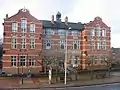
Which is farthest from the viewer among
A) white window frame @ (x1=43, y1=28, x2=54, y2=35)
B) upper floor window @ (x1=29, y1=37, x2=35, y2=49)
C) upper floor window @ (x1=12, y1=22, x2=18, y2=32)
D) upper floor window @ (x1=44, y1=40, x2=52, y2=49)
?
upper floor window @ (x1=44, y1=40, x2=52, y2=49)

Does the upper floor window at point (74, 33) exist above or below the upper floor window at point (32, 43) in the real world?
above

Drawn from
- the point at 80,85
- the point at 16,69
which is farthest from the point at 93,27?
the point at 80,85

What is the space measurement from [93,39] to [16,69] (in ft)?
66.7

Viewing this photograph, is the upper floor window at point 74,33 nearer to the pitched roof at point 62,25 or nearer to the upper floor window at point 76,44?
the pitched roof at point 62,25

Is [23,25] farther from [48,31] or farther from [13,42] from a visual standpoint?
[48,31]

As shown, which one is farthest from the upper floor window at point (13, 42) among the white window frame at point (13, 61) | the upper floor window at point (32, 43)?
the upper floor window at point (32, 43)

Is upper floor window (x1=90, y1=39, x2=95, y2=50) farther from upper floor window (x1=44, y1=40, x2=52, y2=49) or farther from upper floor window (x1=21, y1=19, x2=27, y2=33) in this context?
upper floor window (x1=21, y1=19, x2=27, y2=33)

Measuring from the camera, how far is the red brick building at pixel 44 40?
50.1 meters

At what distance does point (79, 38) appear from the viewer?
192ft

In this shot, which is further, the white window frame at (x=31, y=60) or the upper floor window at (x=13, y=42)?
the white window frame at (x=31, y=60)

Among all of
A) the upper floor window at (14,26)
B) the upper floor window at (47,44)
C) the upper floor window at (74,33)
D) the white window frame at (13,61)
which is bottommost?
the white window frame at (13,61)

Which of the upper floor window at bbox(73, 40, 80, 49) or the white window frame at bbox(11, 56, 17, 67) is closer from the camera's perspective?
the white window frame at bbox(11, 56, 17, 67)

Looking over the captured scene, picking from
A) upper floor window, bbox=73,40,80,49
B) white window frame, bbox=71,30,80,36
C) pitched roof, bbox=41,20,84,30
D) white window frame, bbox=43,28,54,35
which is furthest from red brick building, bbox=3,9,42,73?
upper floor window, bbox=73,40,80,49

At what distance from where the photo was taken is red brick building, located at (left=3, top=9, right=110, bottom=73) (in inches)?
1973
